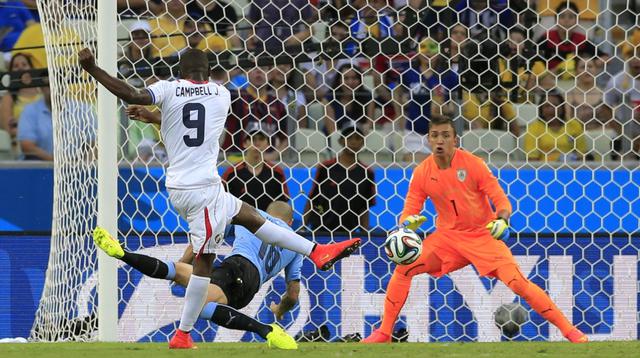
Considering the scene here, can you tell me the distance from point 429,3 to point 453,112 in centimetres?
77

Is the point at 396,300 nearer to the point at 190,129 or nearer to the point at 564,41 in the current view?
the point at 190,129

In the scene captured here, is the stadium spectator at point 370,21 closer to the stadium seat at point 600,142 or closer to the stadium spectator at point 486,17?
the stadium spectator at point 486,17

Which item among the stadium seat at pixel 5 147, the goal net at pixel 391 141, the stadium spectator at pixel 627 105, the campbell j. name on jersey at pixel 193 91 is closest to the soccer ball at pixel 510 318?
the goal net at pixel 391 141

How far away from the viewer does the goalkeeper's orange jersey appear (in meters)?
8.09

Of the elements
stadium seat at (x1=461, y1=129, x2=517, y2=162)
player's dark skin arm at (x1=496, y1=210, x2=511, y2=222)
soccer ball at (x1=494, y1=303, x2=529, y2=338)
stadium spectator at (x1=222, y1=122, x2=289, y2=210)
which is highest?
stadium seat at (x1=461, y1=129, x2=517, y2=162)

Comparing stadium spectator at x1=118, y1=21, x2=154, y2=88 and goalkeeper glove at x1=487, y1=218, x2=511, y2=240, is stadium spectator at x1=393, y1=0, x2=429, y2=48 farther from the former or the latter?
goalkeeper glove at x1=487, y1=218, x2=511, y2=240

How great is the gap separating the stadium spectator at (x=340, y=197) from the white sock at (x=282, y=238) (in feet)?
7.03

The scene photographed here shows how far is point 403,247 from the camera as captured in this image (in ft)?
24.7

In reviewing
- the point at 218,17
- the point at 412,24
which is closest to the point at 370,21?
the point at 412,24

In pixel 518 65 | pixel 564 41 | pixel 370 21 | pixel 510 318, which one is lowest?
pixel 510 318

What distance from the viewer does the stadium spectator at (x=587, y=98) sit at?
9102 mm

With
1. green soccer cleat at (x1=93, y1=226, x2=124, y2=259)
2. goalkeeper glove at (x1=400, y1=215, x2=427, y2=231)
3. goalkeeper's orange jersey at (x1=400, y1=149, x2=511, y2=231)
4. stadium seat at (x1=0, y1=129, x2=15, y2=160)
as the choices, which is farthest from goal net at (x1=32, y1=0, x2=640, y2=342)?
green soccer cleat at (x1=93, y1=226, x2=124, y2=259)

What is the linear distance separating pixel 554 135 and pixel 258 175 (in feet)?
6.79

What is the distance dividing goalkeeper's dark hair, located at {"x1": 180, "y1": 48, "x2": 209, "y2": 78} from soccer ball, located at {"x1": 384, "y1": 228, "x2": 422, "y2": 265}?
61.6 inches
